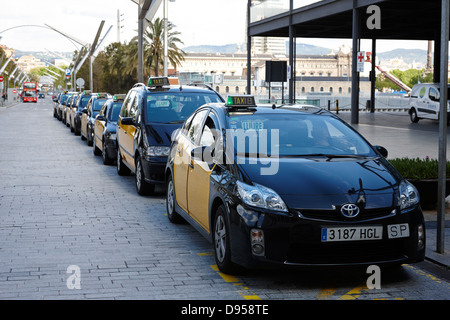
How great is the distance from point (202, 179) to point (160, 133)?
4.18m

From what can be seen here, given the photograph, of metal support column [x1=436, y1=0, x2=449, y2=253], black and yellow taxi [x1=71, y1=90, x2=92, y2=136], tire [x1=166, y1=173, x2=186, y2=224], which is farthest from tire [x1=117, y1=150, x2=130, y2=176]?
black and yellow taxi [x1=71, y1=90, x2=92, y2=136]

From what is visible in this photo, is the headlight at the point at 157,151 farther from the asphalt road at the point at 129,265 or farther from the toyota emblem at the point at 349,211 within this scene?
the toyota emblem at the point at 349,211

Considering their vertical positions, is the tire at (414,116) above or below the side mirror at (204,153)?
below

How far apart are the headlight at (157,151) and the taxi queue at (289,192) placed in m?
2.11

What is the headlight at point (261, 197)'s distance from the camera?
561 cm

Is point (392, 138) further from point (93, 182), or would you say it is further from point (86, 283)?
point (86, 283)

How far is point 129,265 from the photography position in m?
6.50

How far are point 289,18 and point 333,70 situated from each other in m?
165

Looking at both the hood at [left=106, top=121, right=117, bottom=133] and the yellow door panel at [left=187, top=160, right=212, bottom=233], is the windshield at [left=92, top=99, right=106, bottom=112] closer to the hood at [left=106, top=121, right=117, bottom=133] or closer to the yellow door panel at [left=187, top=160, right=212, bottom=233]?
the hood at [left=106, top=121, right=117, bottom=133]

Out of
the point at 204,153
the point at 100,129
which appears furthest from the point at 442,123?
the point at 100,129

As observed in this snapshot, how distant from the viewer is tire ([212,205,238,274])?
599 cm

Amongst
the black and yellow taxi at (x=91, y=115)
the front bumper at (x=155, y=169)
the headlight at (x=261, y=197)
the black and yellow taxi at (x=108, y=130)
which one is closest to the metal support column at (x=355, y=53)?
the black and yellow taxi at (x=91, y=115)
